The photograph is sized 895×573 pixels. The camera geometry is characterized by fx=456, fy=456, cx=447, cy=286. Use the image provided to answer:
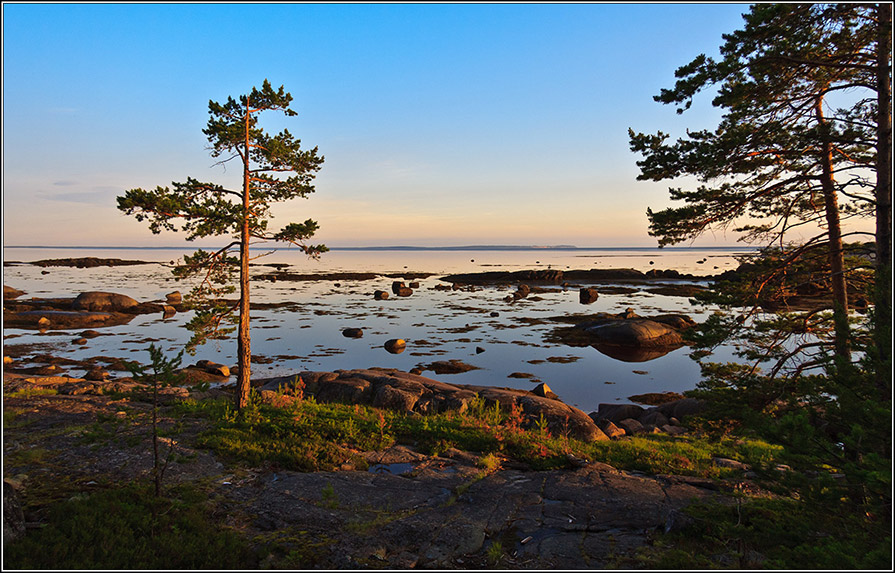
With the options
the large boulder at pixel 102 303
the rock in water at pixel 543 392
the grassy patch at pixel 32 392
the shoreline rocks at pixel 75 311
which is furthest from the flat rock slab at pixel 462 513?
the large boulder at pixel 102 303

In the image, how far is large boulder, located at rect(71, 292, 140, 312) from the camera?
40406 millimetres

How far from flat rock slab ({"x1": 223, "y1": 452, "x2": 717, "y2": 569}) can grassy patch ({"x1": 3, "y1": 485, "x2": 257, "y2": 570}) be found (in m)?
0.90

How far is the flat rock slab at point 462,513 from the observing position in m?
6.45

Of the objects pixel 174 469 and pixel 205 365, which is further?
pixel 205 365

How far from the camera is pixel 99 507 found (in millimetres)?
6430

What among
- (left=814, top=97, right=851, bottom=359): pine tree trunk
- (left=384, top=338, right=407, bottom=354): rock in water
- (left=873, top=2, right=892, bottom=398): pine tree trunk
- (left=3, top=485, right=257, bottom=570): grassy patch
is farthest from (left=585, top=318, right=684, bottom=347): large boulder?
(left=3, top=485, right=257, bottom=570): grassy patch

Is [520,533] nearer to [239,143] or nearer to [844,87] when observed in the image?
[844,87]

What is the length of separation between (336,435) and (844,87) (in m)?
13.8

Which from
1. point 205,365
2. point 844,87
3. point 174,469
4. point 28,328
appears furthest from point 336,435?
point 28,328

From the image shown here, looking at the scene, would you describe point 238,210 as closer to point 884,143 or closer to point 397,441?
point 397,441

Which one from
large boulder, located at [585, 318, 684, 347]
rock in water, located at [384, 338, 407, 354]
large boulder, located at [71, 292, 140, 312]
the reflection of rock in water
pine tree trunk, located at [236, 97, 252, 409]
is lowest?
the reflection of rock in water

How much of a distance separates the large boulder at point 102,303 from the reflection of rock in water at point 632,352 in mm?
41080

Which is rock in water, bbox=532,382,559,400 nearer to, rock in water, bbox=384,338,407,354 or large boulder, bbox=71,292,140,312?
rock in water, bbox=384,338,407,354

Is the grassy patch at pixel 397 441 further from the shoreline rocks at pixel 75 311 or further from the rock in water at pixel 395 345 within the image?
the shoreline rocks at pixel 75 311
